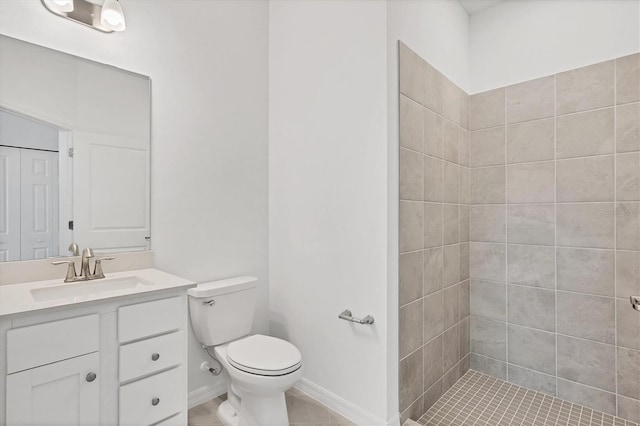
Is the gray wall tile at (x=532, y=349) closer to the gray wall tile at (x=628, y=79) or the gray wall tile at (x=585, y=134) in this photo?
the gray wall tile at (x=585, y=134)

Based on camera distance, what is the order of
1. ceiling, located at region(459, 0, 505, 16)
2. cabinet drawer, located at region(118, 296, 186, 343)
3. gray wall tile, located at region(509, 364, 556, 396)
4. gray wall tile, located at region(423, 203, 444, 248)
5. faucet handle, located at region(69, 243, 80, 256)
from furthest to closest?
ceiling, located at region(459, 0, 505, 16), gray wall tile, located at region(509, 364, 556, 396), gray wall tile, located at region(423, 203, 444, 248), faucet handle, located at region(69, 243, 80, 256), cabinet drawer, located at region(118, 296, 186, 343)

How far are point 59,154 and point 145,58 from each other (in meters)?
0.67

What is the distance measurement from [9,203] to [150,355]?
892mm

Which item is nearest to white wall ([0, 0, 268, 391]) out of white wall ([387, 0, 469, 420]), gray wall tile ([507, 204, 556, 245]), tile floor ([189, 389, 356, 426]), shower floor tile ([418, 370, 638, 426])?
tile floor ([189, 389, 356, 426])

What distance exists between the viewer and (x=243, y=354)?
1.65 metres

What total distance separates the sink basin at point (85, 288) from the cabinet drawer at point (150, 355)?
242mm

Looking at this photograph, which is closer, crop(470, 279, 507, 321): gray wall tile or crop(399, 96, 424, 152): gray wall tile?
crop(399, 96, 424, 152): gray wall tile

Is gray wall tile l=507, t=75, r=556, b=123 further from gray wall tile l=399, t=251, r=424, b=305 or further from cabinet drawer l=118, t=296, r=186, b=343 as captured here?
cabinet drawer l=118, t=296, r=186, b=343

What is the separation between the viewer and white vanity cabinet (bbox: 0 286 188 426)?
1093mm

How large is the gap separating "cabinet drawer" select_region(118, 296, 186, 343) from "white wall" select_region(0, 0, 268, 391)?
0.45 metres

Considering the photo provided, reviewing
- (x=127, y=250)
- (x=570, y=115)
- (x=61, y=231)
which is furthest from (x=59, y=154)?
(x=570, y=115)

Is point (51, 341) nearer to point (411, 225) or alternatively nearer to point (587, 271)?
point (411, 225)

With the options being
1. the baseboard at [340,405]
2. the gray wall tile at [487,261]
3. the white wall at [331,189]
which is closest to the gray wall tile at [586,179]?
the gray wall tile at [487,261]

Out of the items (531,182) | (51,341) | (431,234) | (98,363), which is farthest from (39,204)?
(531,182)
